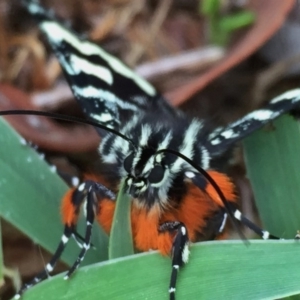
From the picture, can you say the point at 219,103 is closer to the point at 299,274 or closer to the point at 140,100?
the point at 140,100

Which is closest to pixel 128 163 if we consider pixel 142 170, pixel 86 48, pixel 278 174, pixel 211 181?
pixel 142 170

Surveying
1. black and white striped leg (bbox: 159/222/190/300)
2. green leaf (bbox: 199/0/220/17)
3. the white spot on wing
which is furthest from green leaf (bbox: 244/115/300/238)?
green leaf (bbox: 199/0/220/17)

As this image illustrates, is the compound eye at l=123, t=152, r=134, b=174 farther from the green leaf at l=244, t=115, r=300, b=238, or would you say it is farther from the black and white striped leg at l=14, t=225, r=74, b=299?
the green leaf at l=244, t=115, r=300, b=238

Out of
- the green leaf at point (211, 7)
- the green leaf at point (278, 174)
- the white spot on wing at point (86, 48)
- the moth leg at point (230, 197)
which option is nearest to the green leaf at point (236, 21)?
the green leaf at point (211, 7)

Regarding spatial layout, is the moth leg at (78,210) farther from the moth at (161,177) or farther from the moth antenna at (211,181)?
the moth antenna at (211,181)

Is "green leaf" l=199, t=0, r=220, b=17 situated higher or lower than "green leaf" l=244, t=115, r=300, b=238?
higher
